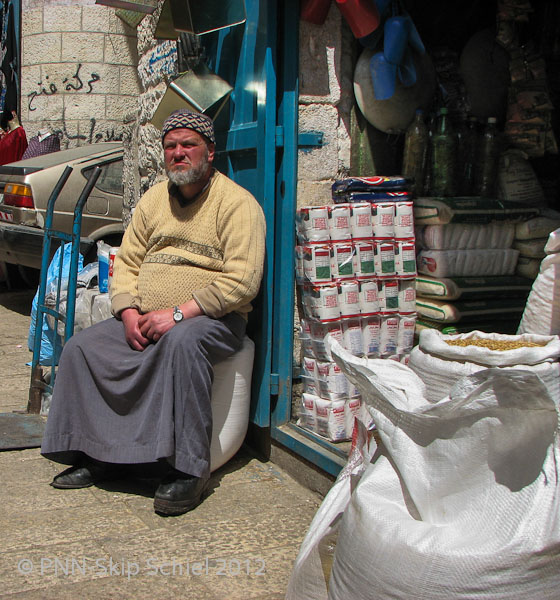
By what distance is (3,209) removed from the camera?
820 centimetres

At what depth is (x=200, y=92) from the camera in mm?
3967

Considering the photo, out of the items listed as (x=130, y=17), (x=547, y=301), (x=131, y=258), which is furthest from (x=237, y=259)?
(x=130, y=17)

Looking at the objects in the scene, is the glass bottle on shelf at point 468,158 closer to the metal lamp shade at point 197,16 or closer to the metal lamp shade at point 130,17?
the metal lamp shade at point 197,16

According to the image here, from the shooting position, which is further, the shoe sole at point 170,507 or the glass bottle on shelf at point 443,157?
the glass bottle on shelf at point 443,157

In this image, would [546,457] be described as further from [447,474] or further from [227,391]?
[227,391]

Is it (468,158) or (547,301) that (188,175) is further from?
(547,301)

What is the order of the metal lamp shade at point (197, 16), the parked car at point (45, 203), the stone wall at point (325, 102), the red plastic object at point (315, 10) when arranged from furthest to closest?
the parked car at point (45, 203), the metal lamp shade at point (197, 16), the stone wall at point (325, 102), the red plastic object at point (315, 10)

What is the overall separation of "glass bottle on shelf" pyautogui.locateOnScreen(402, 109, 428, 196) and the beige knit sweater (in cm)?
85

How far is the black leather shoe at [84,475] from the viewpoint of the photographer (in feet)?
11.3

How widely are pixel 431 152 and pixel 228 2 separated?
130cm

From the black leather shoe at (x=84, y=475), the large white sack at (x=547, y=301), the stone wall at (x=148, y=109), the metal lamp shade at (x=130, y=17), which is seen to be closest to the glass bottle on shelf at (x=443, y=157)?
the large white sack at (x=547, y=301)

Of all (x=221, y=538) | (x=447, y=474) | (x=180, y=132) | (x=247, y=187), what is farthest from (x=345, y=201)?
(x=447, y=474)

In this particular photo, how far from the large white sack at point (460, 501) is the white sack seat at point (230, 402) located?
1.48 meters

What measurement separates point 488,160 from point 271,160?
116 centimetres
